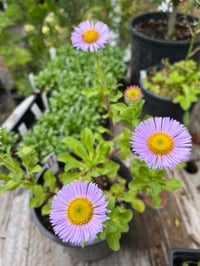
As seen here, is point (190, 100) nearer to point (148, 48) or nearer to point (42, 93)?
point (148, 48)

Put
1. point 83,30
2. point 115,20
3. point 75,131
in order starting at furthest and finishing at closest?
point 115,20 < point 75,131 < point 83,30

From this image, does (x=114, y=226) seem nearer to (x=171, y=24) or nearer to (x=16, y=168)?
(x=16, y=168)

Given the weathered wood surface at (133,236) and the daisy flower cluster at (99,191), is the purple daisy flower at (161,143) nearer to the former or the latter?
the daisy flower cluster at (99,191)

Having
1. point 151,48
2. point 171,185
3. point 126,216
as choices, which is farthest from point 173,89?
point 126,216

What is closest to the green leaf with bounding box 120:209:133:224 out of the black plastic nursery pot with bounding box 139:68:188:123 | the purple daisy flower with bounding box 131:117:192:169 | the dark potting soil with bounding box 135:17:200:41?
the purple daisy flower with bounding box 131:117:192:169

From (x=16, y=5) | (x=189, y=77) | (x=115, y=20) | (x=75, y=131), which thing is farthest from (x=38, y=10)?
(x=189, y=77)

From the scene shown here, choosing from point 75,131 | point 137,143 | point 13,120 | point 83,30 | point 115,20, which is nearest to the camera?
point 137,143

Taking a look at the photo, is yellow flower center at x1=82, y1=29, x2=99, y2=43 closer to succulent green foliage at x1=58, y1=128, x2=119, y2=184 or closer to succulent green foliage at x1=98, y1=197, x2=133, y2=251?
succulent green foliage at x1=58, y1=128, x2=119, y2=184

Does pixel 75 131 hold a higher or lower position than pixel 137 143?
lower
